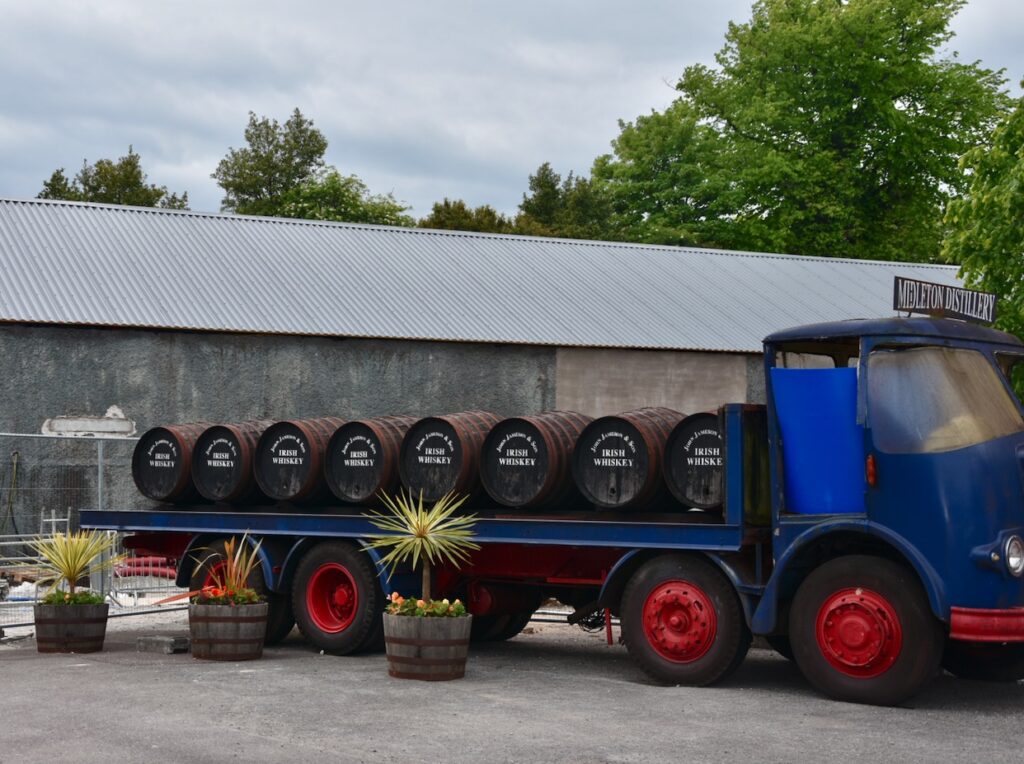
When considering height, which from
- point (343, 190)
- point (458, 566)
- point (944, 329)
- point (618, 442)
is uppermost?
point (343, 190)

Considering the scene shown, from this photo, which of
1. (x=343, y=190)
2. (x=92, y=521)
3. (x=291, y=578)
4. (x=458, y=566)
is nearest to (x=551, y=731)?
(x=458, y=566)

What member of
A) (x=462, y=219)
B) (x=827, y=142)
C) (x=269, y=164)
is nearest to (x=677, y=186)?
(x=827, y=142)

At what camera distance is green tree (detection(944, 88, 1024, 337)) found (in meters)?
16.1

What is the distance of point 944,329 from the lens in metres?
9.88

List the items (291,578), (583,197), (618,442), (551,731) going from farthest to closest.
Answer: (583,197)
(291,578)
(618,442)
(551,731)

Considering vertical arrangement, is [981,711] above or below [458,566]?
below

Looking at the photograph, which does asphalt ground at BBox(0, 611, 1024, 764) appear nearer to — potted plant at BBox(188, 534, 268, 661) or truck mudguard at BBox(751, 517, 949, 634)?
potted plant at BBox(188, 534, 268, 661)

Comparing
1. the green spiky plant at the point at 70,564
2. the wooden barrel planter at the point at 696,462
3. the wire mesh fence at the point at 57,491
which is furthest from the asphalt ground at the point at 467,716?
the wire mesh fence at the point at 57,491

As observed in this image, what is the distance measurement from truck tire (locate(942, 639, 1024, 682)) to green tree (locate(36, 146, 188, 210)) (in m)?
51.6

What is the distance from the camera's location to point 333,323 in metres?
25.2

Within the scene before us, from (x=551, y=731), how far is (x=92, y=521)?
23.1ft

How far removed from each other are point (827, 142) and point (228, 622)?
121 ft

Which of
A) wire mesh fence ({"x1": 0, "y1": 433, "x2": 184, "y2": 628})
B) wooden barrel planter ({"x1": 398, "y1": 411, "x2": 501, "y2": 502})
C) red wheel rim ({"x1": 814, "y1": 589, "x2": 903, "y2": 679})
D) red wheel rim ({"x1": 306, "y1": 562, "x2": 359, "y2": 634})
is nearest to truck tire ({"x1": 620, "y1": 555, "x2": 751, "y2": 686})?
red wheel rim ({"x1": 814, "y1": 589, "x2": 903, "y2": 679})

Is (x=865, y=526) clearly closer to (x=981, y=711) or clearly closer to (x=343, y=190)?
(x=981, y=711)
